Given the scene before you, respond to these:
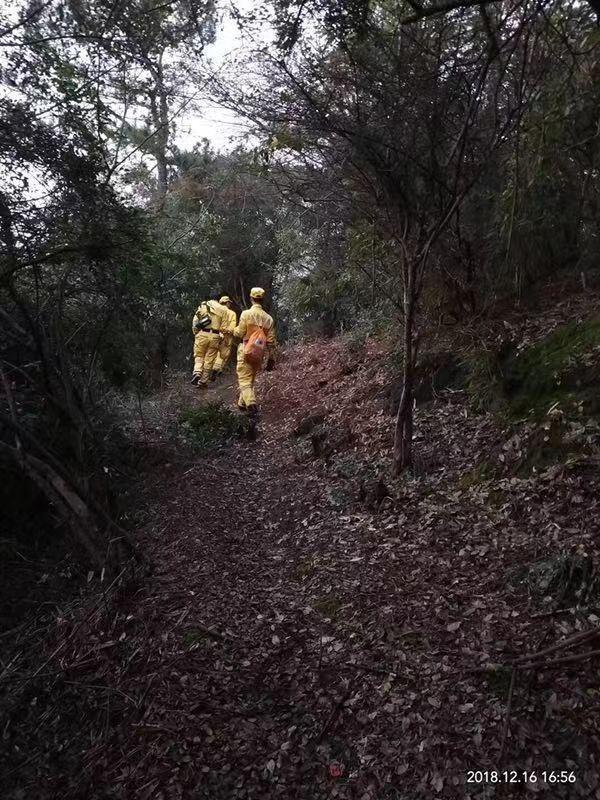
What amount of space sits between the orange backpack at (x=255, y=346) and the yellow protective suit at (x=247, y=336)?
7cm

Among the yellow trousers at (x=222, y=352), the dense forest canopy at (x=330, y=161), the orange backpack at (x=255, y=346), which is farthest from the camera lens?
the yellow trousers at (x=222, y=352)

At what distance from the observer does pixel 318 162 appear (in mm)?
6793

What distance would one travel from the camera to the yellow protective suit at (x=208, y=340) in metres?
→ 11.8

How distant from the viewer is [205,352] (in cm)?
1222

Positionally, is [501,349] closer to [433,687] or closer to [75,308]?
[433,687]

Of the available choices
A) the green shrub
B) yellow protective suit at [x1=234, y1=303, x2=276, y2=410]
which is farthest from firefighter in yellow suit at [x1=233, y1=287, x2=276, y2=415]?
the green shrub

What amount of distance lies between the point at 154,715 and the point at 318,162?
605 centimetres

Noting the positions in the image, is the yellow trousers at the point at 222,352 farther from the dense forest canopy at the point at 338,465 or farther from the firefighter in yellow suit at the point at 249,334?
the dense forest canopy at the point at 338,465

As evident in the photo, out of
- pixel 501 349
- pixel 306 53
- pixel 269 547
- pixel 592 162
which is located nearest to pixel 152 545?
pixel 269 547
